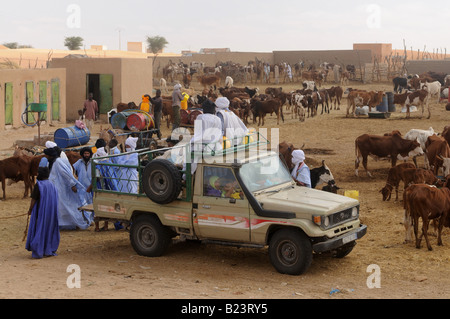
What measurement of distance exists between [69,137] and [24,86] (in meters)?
9.54

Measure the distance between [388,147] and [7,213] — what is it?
9543 millimetres

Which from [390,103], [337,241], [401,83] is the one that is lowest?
[337,241]

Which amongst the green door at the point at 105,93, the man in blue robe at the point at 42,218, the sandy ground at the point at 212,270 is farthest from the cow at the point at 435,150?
the green door at the point at 105,93

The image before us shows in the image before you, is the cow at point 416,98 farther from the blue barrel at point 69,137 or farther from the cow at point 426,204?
the cow at point 426,204

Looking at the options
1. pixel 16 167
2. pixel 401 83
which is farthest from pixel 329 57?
pixel 16 167

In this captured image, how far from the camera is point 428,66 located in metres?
53.4

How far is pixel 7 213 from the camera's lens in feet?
47.6

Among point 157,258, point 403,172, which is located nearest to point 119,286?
point 157,258

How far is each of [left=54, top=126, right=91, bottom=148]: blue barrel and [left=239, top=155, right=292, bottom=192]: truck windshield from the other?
32.8ft

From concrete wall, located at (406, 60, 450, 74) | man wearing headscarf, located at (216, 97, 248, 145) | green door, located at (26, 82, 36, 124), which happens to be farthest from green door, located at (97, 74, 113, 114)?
concrete wall, located at (406, 60, 450, 74)

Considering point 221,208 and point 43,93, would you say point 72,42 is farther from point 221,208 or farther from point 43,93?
point 221,208

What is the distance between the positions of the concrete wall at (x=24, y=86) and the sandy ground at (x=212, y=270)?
1372 centimetres

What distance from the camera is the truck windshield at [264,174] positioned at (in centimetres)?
977

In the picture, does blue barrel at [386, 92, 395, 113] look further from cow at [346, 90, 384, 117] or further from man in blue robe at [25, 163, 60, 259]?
man in blue robe at [25, 163, 60, 259]
